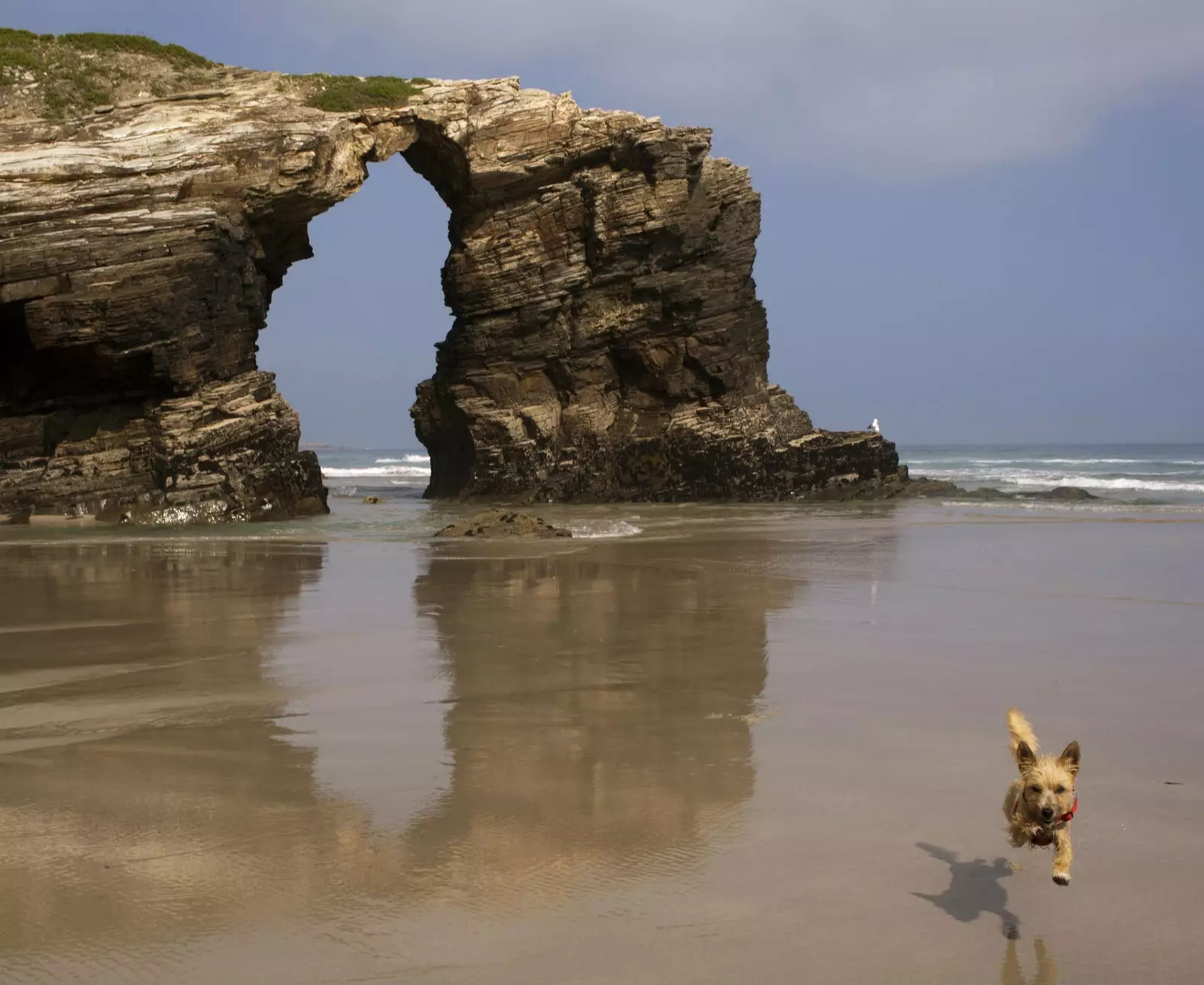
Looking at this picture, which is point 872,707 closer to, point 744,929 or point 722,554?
point 744,929

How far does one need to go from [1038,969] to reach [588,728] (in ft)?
10.4

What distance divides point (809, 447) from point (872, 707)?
25936 mm

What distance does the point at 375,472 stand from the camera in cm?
7950

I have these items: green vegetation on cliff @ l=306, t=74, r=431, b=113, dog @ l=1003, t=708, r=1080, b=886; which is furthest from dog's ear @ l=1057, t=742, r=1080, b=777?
green vegetation on cliff @ l=306, t=74, r=431, b=113

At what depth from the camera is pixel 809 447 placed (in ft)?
107

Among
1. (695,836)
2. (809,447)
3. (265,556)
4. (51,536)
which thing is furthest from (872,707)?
(809,447)

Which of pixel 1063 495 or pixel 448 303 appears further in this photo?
pixel 1063 495

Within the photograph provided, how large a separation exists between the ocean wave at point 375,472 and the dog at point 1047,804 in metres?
63.5

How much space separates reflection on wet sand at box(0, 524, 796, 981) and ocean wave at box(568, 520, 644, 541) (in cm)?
888

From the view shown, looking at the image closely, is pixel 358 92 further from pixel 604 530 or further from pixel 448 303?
pixel 604 530

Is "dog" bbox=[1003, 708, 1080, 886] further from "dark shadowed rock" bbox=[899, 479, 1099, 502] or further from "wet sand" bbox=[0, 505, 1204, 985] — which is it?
"dark shadowed rock" bbox=[899, 479, 1099, 502]

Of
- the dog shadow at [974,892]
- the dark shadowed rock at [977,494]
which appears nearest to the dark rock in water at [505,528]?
the dog shadow at [974,892]

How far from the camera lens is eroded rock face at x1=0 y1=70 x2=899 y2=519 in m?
24.3

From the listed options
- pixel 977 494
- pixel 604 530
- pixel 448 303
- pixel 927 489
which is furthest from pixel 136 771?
pixel 977 494
